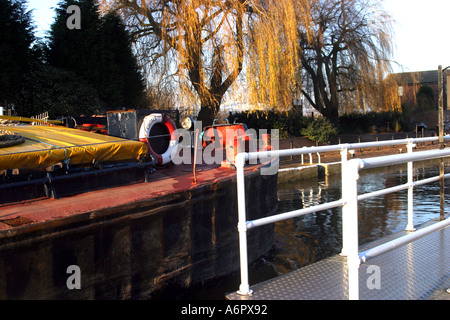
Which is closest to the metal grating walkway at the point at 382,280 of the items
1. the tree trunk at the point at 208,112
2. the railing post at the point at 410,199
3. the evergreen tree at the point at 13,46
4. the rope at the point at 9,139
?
the railing post at the point at 410,199

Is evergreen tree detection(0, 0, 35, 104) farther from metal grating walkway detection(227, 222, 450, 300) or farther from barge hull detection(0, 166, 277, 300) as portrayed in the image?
metal grating walkway detection(227, 222, 450, 300)

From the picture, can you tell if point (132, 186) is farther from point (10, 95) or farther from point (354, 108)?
point (354, 108)

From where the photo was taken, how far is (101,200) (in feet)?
14.7

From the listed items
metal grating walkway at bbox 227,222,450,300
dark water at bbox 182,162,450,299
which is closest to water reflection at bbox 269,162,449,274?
dark water at bbox 182,162,450,299

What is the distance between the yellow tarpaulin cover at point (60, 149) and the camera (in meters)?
4.39

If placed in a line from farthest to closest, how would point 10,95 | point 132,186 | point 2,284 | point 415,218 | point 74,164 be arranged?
point 10,95 < point 415,218 < point 132,186 < point 74,164 < point 2,284

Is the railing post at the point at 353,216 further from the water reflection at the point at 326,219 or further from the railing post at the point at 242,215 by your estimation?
the water reflection at the point at 326,219

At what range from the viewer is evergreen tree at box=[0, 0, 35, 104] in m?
10.2

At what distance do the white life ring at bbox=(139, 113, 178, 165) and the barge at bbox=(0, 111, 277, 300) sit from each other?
0.45 meters

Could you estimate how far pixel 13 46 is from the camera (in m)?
10.6

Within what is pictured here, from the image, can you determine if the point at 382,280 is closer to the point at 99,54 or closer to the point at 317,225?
the point at 317,225

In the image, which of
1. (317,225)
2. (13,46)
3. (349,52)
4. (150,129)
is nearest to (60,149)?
(150,129)
